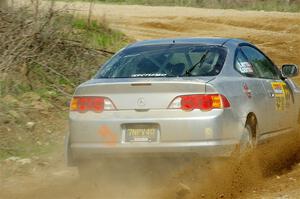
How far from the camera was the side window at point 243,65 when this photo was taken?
815 cm

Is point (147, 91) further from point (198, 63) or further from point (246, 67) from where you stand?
point (246, 67)

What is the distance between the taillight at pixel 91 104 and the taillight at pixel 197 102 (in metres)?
0.62

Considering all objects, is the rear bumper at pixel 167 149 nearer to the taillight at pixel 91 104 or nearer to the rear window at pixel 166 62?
the taillight at pixel 91 104

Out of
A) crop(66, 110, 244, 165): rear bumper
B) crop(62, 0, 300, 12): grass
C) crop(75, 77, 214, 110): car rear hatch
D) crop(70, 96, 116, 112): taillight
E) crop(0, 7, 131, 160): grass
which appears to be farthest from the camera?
crop(62, 0, 300, 12): grass

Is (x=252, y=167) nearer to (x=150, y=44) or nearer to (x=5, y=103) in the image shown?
(x=150, y=44)

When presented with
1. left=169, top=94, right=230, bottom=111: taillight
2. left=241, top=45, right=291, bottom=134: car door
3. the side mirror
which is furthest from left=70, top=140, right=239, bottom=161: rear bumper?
the side mirror

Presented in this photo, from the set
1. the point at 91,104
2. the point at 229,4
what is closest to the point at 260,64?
the point at 91,104

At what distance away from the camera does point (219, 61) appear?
7.91m

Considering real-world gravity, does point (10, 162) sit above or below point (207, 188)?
below

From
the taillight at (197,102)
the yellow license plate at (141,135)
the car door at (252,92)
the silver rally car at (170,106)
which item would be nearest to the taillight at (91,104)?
the silver rally car at (170,106)

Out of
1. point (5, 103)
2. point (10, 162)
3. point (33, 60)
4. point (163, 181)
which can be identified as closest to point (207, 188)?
point (163, 181)

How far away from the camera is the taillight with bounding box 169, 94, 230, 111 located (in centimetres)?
713

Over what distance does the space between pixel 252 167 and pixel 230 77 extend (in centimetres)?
90

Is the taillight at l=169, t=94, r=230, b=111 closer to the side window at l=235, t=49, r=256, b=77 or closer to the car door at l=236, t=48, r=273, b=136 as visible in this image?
the car door at l=236, t=48, r=273, b=136
